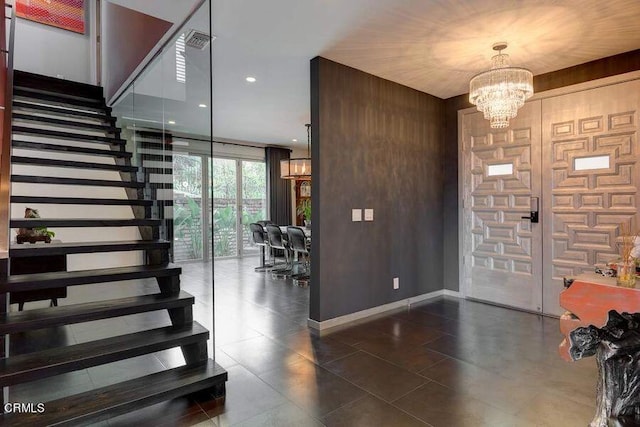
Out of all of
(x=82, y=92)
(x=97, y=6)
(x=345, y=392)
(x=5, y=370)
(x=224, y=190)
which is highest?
(x=97, y=6)

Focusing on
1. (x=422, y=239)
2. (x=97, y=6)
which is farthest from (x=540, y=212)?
(x=97, y=6)

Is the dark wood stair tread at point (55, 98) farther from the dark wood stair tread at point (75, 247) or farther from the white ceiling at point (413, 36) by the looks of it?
the dark wood stair tread at point (75, 247)

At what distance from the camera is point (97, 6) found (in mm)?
6992

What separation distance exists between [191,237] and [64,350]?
1.32 metres

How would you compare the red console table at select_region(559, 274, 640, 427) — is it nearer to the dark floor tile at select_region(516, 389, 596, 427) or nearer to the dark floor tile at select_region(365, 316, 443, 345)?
the dark floor tile at select_region(516, 389, 596, 427)

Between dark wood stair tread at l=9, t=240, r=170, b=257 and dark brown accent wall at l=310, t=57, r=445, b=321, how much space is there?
5.05 feet

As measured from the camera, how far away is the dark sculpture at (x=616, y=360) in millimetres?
1556

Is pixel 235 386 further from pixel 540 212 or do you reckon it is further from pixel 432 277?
pixel 540 212

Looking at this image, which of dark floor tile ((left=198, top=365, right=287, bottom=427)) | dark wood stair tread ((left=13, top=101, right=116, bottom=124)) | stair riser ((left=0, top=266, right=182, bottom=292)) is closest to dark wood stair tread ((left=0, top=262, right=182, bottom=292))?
stair riser ((left=0, top=266, right=182, bottom=292))

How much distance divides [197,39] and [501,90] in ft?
8.95

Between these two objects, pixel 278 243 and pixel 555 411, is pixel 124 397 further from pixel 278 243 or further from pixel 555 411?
pixel 278 243

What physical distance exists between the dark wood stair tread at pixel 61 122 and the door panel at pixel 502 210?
201 inches

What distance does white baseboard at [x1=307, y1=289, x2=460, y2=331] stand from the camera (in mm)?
3557

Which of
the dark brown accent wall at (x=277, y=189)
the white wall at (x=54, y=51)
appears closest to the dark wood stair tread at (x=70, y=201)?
the white wall at (x=54, y=51)
